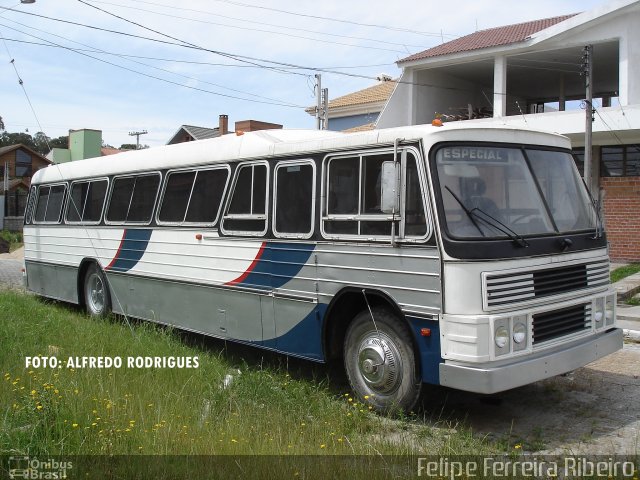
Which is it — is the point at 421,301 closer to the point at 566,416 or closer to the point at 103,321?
the point at 566,416

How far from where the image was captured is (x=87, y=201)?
11.5 meters

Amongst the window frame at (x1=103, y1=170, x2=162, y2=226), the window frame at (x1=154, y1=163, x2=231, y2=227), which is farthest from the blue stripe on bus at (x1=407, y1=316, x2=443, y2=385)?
the window frame at (x1=103, y1=170, x2=162, y2=226)

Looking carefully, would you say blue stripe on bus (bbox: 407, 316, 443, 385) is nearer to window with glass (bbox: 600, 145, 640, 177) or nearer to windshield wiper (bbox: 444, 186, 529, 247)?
windshield wiper (bbox: 444, 186, 529, 247)

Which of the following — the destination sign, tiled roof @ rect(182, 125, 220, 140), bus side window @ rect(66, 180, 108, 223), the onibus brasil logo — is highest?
tiled roof @ rect(182, 125, 220, 140)

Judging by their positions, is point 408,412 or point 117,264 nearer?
point 408,412

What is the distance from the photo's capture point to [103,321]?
10.4 m

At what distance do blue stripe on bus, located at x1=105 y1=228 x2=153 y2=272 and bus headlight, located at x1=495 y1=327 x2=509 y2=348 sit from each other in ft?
18.6

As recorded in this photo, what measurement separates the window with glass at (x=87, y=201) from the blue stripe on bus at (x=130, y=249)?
0.93 metres

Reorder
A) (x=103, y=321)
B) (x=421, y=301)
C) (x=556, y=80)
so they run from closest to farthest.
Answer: (x=421, y=301)
(x=103, y=321)
(x=556, y=80)

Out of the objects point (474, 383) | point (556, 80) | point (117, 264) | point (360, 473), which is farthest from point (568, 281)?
point (556, 80)

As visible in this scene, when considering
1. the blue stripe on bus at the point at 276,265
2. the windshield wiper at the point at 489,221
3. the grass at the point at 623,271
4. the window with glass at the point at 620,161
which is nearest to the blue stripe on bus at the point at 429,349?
the windshield wiper at the point at 489,221

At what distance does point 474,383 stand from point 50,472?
310cm

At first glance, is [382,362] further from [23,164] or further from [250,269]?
[23,164]

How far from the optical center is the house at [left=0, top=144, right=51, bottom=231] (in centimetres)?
4912
